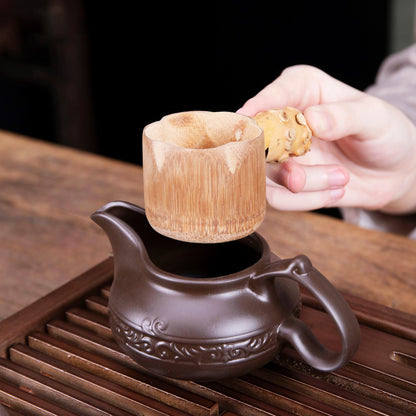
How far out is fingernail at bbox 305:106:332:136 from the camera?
844 millimetres

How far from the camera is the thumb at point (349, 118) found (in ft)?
2.80

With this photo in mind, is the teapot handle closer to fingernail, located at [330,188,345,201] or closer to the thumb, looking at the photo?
the thumb

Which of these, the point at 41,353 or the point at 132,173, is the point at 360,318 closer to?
the point at 41,353

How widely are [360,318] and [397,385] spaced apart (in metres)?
0.14

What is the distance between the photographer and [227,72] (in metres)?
3.00

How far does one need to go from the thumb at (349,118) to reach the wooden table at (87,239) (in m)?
0.22

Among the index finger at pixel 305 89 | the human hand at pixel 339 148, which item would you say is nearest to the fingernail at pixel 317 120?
the human hand at pixel 339 148

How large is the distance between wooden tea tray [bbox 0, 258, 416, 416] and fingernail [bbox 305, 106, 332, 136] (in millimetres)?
256

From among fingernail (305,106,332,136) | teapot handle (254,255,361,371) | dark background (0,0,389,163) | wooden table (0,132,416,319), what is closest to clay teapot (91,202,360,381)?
teapot handle (254,255,361,371)

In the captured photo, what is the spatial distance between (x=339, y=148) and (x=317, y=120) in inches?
12.6

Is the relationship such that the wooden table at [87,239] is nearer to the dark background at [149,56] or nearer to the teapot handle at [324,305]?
the teapot handle at [324,305]

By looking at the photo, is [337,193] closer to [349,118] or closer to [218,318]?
[349,118]

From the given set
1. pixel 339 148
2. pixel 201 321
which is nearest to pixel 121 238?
pixel 201 321

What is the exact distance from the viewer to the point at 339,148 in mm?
1151
